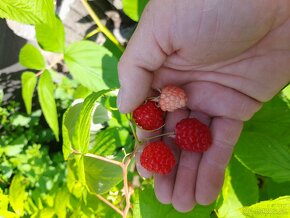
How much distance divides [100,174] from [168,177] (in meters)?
0.18

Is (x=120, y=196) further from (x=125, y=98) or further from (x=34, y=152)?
(x=34, y=152)

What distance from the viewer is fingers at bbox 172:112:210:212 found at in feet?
3.38

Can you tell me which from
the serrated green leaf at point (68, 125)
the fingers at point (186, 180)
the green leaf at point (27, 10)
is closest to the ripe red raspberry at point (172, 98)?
the fingers at point (186, 180)

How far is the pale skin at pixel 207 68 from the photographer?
1.03 m

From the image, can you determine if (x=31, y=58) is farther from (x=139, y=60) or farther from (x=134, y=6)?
(x=139, y=60)

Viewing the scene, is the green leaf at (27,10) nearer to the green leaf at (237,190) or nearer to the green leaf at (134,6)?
the green leaf at (134,6)

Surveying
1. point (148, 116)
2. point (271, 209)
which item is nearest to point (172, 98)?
point (148, 116)

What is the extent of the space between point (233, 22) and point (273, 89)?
0.21 meters

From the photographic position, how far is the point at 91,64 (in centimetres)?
133

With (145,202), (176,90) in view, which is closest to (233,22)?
(176,90)

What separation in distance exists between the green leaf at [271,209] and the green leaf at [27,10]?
590mm

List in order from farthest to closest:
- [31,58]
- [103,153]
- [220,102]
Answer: [31,58] < [103,153] < [220,102]

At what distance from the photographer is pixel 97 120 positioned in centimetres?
135

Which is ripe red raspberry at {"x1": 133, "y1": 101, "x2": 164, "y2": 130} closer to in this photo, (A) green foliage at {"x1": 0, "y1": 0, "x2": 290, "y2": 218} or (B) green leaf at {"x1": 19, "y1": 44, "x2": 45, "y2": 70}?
(A) green foliage at {"x1": 0, "y1": 0, "x2": 290, "y2": 218}
